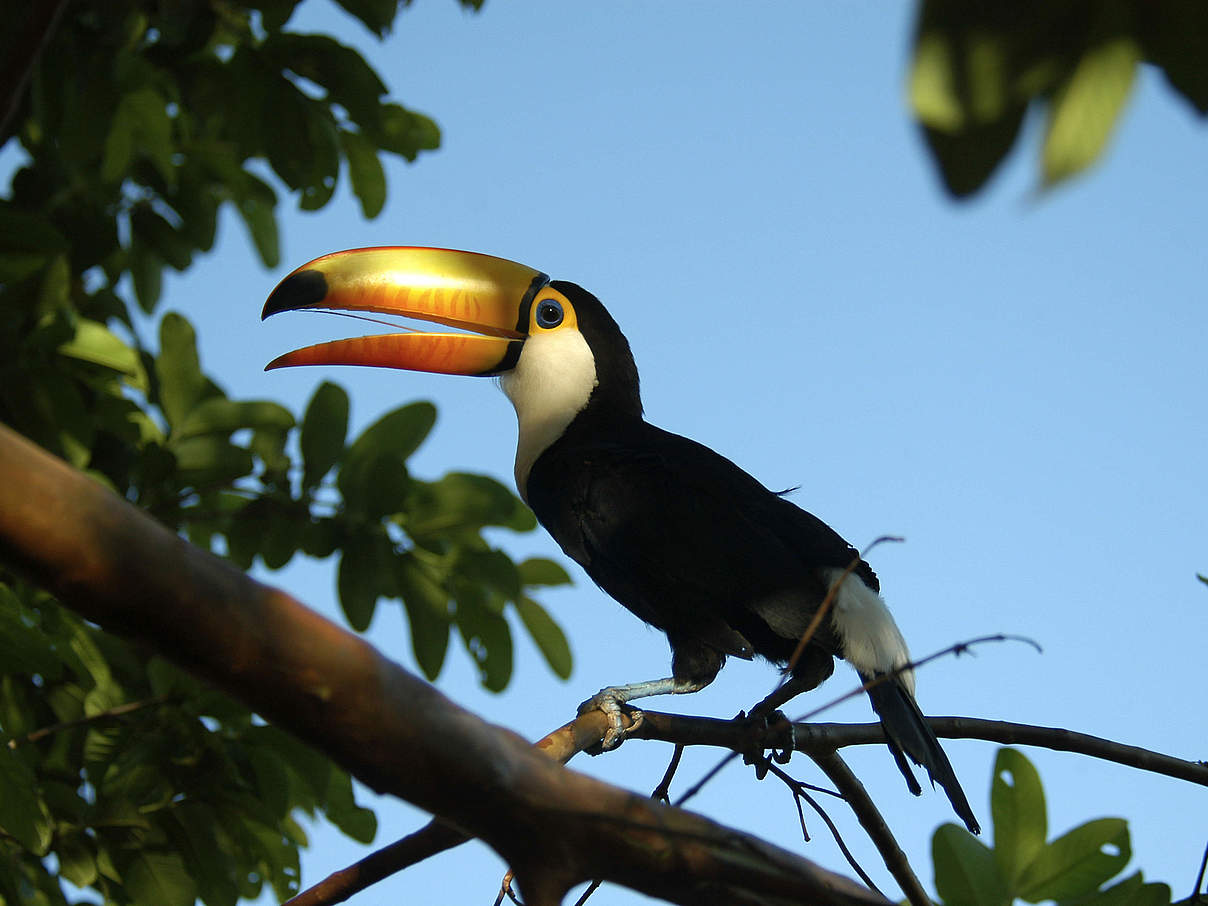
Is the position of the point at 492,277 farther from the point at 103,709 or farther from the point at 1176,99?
the point at 1176,99

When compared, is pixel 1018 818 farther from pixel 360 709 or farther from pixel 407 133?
pixel 407 133

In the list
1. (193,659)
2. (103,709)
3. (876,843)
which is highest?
(193,659)

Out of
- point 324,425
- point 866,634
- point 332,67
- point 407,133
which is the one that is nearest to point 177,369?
point 324,425

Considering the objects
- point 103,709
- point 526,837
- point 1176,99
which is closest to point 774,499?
point 103,709

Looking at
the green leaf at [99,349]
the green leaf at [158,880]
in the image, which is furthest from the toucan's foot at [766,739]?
the green leaf at [99,349]

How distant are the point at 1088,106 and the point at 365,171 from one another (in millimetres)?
3393

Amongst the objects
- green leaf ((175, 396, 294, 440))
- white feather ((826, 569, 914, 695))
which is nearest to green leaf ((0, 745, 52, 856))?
green leaf ((175, 396, 294, 440))

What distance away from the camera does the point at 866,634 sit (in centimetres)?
351

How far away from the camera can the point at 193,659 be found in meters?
1.14

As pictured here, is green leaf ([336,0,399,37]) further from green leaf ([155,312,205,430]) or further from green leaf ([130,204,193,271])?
green leaf ([130,204,193,271])

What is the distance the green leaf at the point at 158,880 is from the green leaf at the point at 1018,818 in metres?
1.93

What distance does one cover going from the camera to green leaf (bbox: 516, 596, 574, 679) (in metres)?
3.25

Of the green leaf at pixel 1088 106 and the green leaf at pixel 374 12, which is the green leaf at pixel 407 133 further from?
the green leaf at pixel 1088 106

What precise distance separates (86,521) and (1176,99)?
948 mm
